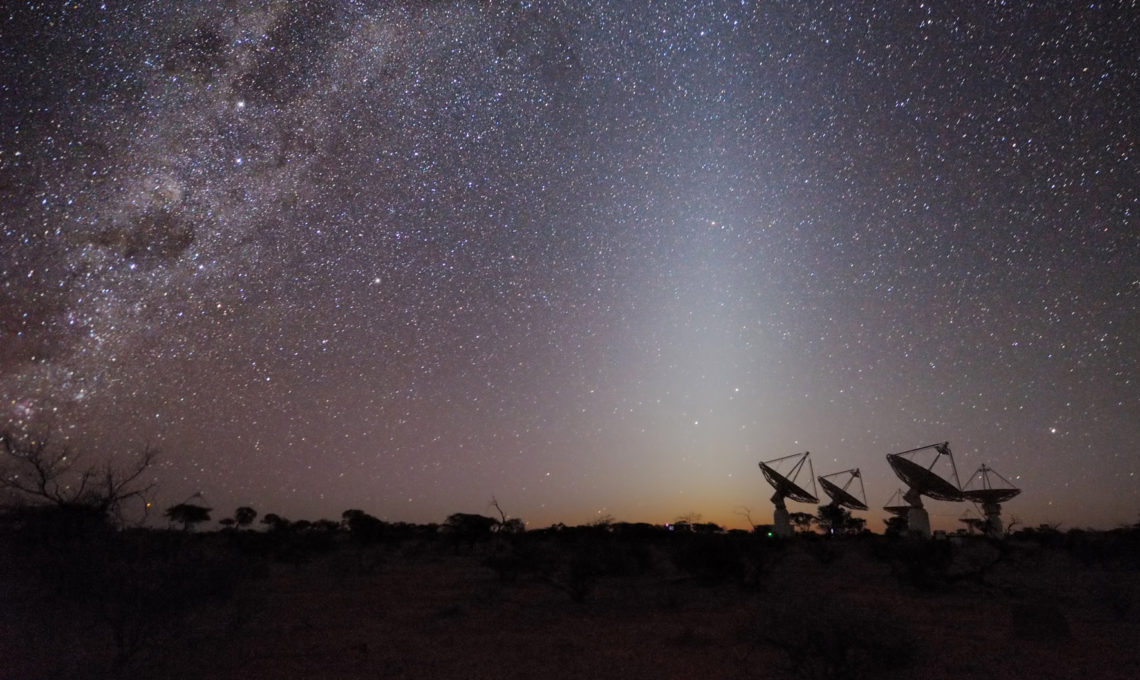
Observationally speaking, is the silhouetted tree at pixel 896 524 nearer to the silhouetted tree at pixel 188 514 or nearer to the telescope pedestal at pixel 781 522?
the telescope pedestal at pixel 781 522

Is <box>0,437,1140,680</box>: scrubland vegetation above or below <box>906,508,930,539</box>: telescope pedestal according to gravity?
below

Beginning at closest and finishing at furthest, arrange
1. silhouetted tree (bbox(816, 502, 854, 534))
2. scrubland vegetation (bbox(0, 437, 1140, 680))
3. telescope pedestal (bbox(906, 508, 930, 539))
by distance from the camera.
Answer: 1. scrubland vegetation (bbox(0, 437, 1140, 680))
2. telescope pedestal (bbox(906, 508, 930, 539))
3. silhouetted tree (bbox(816, 502, 854, 534))

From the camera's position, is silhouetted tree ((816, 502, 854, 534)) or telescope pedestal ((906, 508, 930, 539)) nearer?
telescope pedestal ((906, 508, 930, 539))

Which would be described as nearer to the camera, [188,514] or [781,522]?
[781,522]

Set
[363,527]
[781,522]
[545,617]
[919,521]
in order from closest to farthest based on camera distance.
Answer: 1. [545,617]
2. [919,521]
3. [781,522]
4. [363,527]

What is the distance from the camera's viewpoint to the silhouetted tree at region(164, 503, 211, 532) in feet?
204

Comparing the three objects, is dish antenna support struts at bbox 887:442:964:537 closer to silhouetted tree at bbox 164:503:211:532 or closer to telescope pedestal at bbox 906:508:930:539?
telescope pedestal at bbox 906:508:930:539

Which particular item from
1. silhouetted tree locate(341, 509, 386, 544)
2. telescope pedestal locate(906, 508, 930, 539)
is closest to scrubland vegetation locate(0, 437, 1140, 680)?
telescope pedestal locate(906, 508, 930, 539)

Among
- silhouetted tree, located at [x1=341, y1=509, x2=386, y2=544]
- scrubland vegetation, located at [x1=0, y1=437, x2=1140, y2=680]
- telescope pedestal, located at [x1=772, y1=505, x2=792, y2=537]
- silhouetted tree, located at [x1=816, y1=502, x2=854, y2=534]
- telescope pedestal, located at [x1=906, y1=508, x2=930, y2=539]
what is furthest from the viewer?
silhouetted tree, located at [x1=816, y1=502, x2=854, y2=534]

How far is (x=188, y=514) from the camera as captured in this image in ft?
209

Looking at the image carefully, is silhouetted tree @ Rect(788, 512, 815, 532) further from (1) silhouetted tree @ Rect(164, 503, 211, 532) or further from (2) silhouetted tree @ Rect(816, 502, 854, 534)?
(1) silhouetted tree @ Rect(164, 503, 211, 532)

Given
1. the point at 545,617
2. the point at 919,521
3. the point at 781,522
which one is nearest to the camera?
the point at 545,617

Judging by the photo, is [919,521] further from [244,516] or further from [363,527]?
[244,516]

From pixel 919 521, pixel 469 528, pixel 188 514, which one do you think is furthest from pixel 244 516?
pixel 919 521
